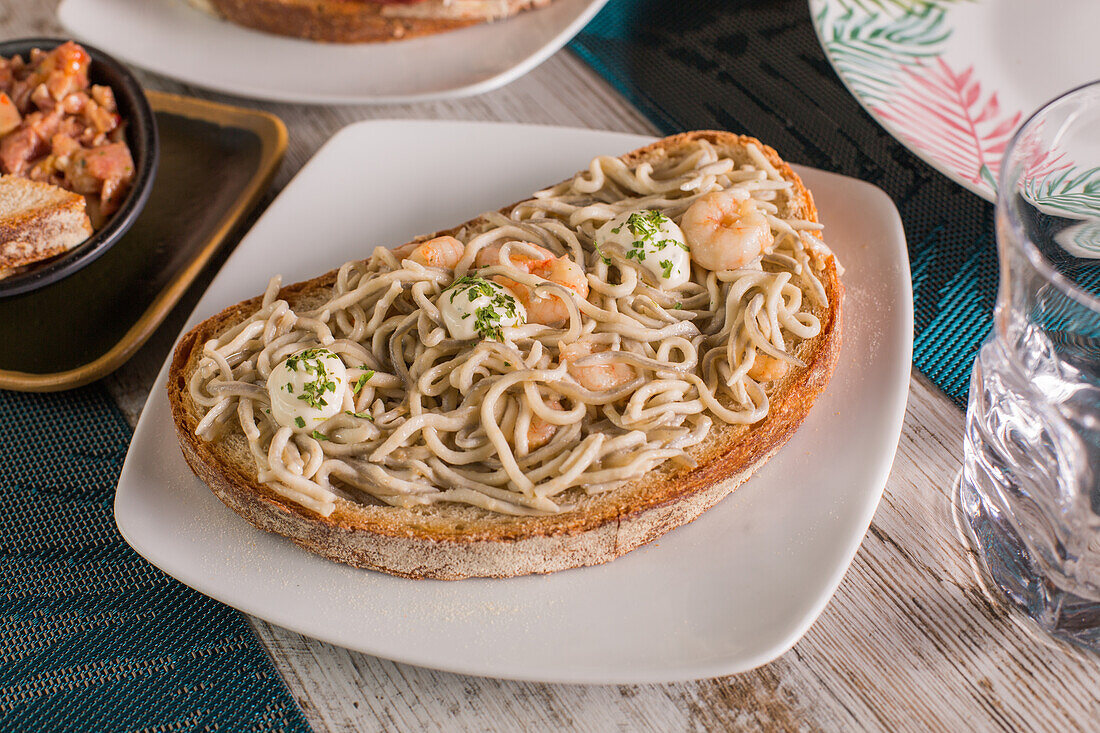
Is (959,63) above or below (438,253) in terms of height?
above

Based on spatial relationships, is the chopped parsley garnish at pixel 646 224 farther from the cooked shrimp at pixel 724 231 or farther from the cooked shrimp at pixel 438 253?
the cooked shrimp at pixel 438 253

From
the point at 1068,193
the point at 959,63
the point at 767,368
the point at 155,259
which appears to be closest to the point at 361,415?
the point at 767,368

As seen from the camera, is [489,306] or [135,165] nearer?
[489,306]

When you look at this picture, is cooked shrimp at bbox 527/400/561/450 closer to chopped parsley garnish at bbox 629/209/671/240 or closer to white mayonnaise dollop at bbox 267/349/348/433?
white mayonnaise dollop at bbox 267/349/348/433

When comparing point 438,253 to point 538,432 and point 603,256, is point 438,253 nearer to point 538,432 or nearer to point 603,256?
point 603,256

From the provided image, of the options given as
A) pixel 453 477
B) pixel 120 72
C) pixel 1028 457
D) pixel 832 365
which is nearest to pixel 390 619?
pixel 453 477

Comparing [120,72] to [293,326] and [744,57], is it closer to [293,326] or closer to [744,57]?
[293,326]
